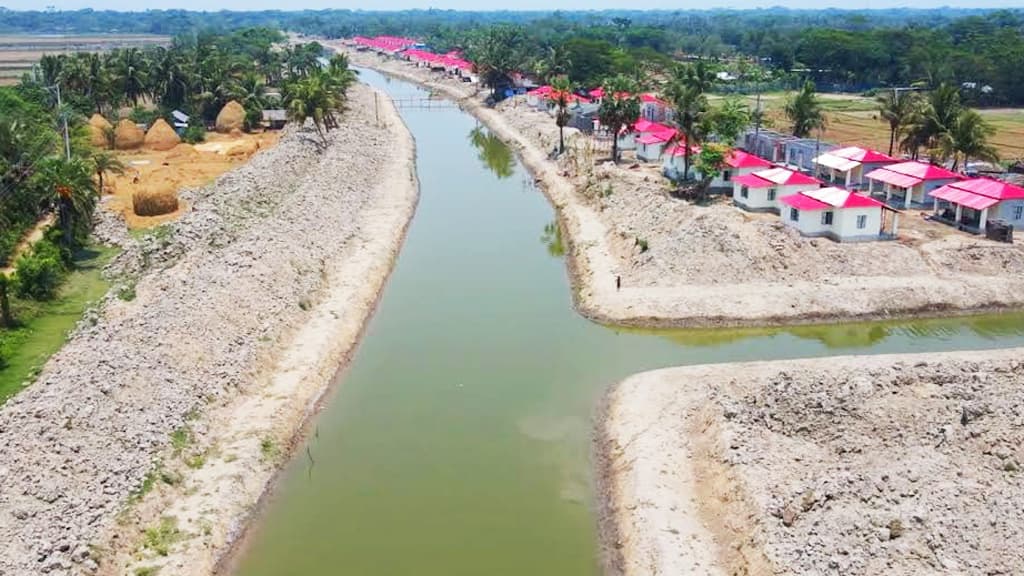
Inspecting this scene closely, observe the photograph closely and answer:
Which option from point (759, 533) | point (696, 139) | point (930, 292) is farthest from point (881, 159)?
point (759, 533)

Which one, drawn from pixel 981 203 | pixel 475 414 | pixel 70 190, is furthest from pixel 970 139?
pixel 70 190

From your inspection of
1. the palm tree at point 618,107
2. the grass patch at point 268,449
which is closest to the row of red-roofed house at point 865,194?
the palm tree at point 618,107

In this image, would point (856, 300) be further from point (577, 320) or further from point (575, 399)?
point (575, 399)

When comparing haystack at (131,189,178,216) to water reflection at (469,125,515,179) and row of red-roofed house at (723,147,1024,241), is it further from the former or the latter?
row of red-roofed house at (723,147,1024,241)

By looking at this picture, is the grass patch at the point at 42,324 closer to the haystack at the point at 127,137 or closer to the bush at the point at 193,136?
the haystack at the point at 127,137

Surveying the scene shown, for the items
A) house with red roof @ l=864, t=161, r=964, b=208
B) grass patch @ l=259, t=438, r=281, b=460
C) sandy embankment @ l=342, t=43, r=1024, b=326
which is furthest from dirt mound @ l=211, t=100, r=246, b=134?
grass patch @ l=259, t=438, r=281, b=460

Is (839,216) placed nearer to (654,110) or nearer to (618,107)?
(618,107)
